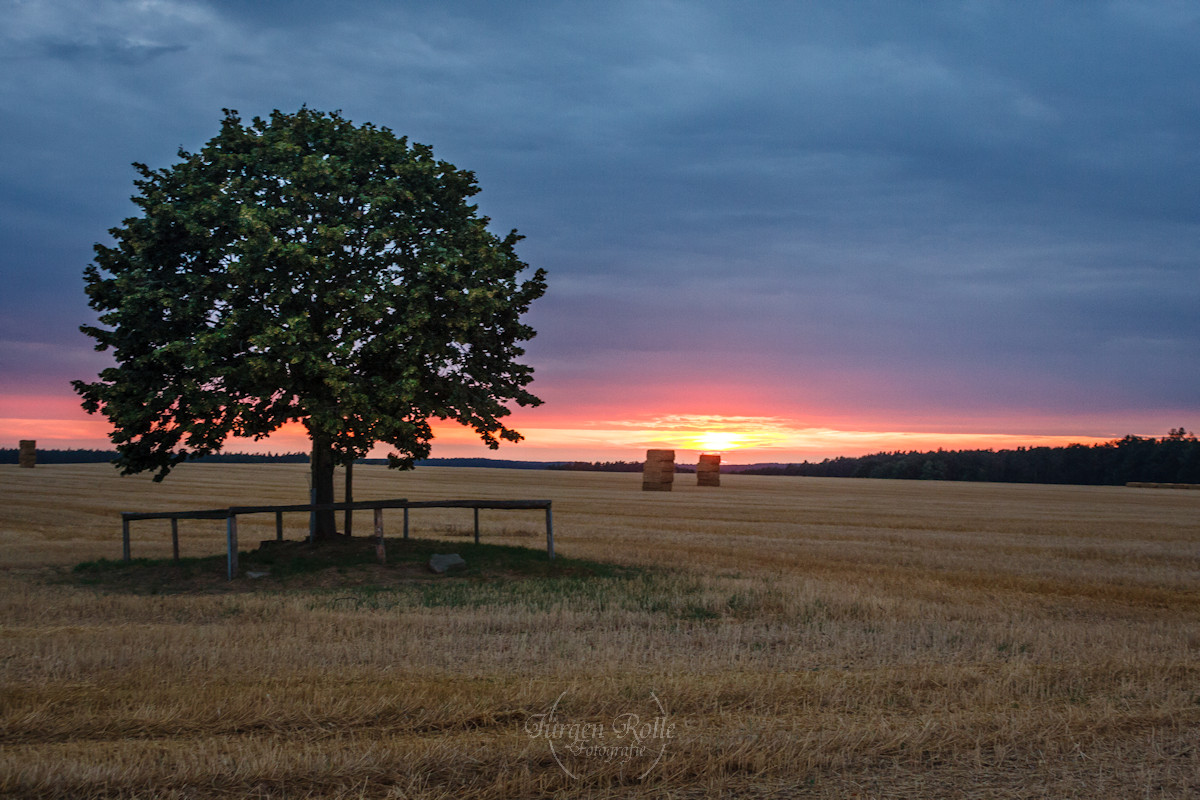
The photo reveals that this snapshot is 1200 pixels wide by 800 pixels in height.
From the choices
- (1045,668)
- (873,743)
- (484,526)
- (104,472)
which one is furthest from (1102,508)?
(104,472)

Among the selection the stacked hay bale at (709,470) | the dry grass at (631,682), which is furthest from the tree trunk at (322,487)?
the stacked hay bale at (709,470)

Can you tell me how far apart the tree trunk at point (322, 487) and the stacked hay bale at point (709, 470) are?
61003mm

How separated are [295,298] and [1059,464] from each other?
127814 mm

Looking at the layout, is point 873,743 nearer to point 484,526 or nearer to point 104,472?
point 484,526

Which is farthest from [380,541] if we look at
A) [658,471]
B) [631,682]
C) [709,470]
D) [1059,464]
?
[1059,464]

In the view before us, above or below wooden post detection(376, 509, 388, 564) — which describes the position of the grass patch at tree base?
below

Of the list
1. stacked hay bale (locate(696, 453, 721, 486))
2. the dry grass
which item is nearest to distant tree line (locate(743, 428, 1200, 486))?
stacked hay bale (locate(696, 453, 721, 486))

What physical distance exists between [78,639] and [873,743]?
11.1m

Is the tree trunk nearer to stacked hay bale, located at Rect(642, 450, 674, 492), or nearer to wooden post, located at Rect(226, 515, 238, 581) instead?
wooden post, located at Rect(226, 515, 238, 581)

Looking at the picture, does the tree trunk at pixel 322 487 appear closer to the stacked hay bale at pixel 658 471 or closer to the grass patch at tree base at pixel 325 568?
the grass patch at tree base at pixel 325 568

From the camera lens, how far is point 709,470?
8350 centimetres

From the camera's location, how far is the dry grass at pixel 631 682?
7230 mm

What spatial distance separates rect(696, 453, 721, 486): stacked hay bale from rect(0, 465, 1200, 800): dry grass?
58.9 meters

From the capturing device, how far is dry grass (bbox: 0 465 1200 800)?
23.7 feet
